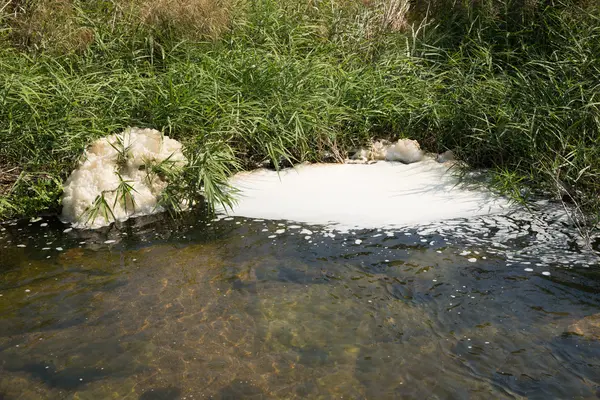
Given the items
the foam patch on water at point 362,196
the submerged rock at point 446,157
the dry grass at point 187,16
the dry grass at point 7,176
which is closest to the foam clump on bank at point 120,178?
the dry grass at point 7,176

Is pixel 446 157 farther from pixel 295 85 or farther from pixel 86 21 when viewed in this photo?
pixel 86 21

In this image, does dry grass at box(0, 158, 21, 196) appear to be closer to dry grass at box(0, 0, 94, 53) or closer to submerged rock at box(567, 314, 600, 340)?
dry grass at box(0, 0, 94, 53)

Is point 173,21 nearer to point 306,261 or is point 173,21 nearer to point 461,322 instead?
point 306,261

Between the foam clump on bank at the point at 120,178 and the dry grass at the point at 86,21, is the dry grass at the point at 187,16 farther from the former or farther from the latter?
the foam clump on bank at the point at 120,178

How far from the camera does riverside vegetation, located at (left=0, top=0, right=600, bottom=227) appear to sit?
5.48m

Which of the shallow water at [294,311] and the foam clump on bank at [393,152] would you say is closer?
the shallow water at [294,311]

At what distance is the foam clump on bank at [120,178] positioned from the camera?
5227 mm

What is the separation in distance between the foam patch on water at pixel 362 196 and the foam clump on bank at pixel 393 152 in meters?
0.11

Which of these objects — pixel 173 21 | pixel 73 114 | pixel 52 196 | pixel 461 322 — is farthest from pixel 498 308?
pixel 173 21

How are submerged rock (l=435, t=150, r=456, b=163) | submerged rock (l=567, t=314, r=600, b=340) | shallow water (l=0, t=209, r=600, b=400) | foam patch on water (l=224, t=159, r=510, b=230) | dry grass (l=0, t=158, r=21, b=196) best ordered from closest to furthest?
shallow water (l=0, t=209, r=600, b=400), submerged rock (l=567, t=314, r=600, b=340), foam patch on water (l=224, t=159, r=510, b=230), dry grass (l=0, t=158, r=21, b=196), submerged rock (l=435, t=150, r=456, b=163)

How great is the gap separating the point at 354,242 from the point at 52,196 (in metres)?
2.32

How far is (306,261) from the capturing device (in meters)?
4.53

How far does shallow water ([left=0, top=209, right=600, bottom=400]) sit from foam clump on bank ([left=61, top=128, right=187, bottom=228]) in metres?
0.18

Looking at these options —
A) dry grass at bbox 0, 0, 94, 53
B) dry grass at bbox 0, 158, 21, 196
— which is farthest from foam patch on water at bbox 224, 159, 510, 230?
dry grass at bbox 0, 0, 94, 53
